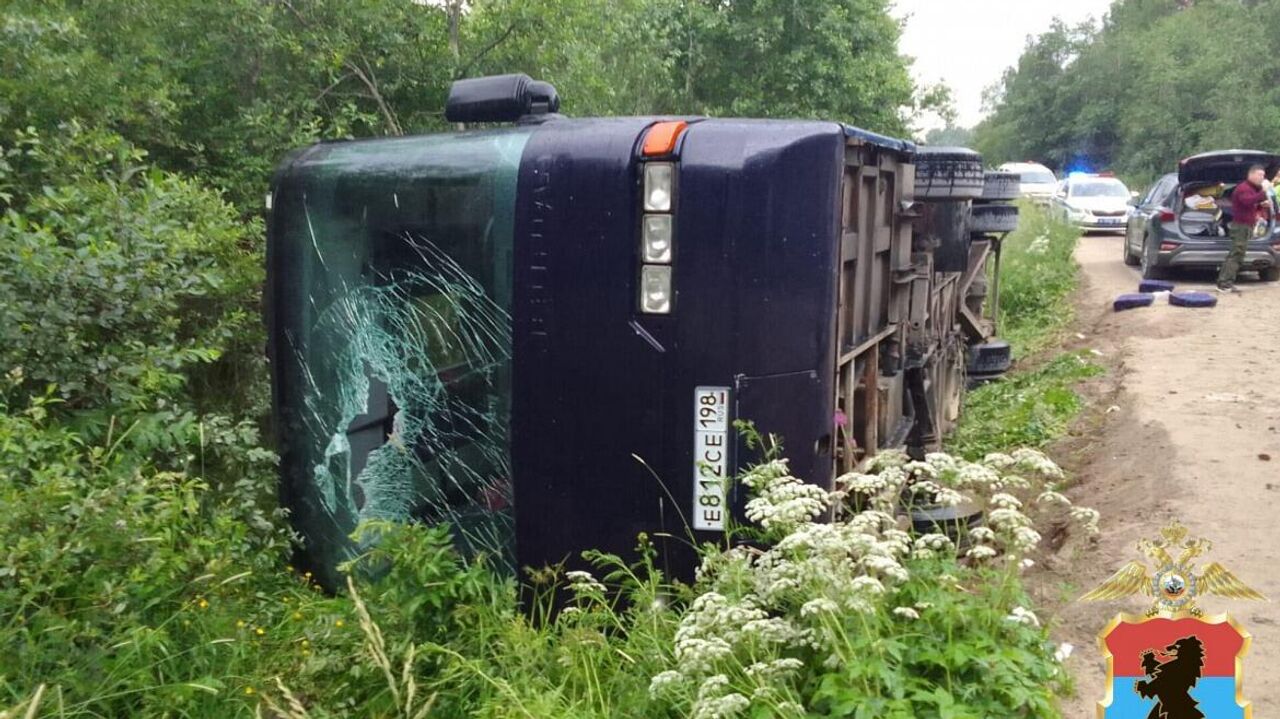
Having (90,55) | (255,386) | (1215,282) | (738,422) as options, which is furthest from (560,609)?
(1215,282)

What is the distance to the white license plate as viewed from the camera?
3.86m

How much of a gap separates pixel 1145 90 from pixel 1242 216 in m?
32.9

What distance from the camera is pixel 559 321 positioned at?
397cm

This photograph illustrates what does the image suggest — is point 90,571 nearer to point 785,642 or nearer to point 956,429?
point 785,642

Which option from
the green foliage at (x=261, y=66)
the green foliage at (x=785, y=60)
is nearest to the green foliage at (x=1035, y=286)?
the green foliage at (x=785, y=60)

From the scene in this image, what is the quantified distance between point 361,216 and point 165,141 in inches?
153

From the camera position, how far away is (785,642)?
3236 mm

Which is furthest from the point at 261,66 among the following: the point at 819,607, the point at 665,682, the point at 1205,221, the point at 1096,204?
the point at 1096,204

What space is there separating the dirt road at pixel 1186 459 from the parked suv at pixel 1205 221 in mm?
1651

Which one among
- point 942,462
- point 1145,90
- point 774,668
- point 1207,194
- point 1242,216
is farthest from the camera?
point 1145,90

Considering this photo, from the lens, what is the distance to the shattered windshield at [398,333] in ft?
13.5

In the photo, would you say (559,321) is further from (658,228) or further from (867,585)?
(867,585)

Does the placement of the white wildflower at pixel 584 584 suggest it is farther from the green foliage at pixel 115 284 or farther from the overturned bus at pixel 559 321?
the green foliage at pixel 115 284

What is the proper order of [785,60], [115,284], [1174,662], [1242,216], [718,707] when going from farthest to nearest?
1. [785,60]
2. [1242,216]
3. [115,284]
4. [718,707]
5. [1174,662]
